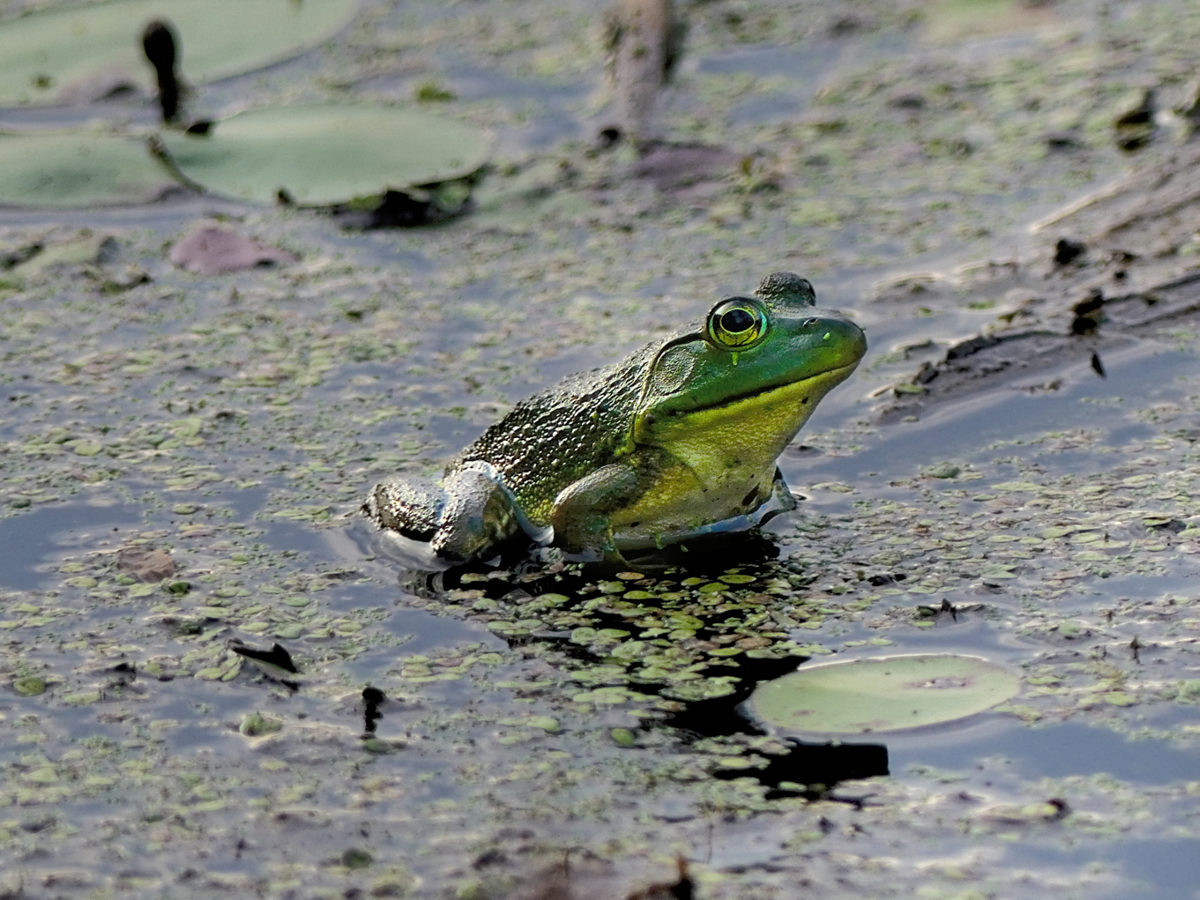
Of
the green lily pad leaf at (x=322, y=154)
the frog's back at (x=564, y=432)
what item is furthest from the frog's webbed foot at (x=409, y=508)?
the green lily pad leaf at (x=322, y=154)

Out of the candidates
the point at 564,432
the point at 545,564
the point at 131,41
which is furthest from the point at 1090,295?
the point at 131,41

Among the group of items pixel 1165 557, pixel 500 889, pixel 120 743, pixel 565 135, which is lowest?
pixel 500 889

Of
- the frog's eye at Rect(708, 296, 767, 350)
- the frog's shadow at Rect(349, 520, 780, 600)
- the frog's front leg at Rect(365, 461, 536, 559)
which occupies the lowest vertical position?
the frog's shadow at Rect(349, 520, 780, 600)

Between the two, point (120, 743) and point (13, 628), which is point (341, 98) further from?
point (120, 743)

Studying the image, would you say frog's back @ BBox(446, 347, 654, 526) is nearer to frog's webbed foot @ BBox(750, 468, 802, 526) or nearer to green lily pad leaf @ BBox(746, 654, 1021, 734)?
frog's webbed foot @ BBox(750, 468, 802, 526)

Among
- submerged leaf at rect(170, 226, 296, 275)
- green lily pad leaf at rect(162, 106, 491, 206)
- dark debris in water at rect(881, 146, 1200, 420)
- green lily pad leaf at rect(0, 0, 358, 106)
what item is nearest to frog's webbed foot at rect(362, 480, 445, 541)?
dark debris in water at rect(881, 146, 1200, 420)

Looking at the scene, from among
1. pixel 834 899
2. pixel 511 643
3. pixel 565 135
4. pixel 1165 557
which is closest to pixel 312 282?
pixel 565 135
